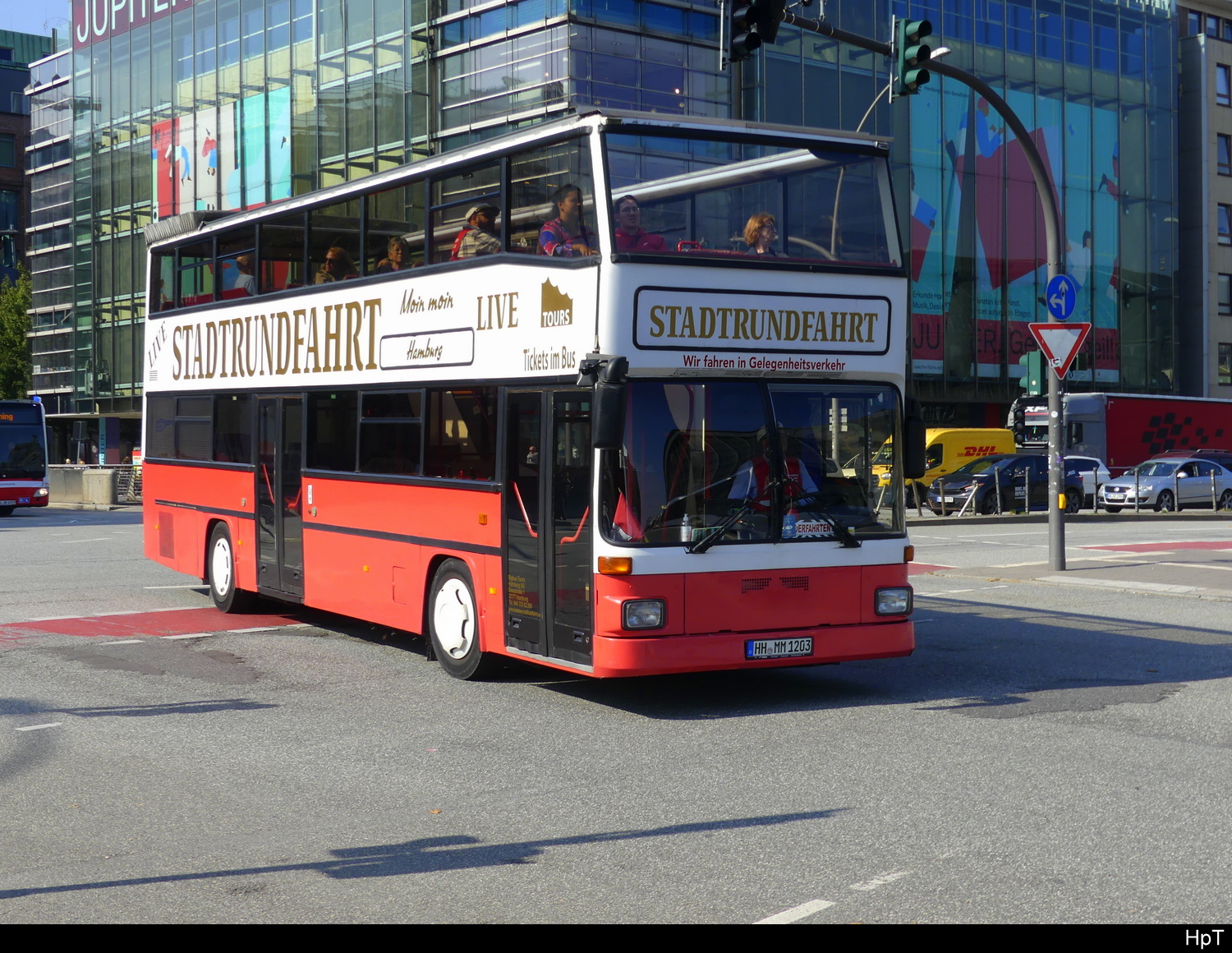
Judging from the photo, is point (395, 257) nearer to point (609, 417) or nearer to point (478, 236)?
point (478, 236)

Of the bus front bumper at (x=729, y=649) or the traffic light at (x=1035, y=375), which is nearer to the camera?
the bus front bumper at (x=729, y=649)

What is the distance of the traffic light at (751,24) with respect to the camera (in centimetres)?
1376

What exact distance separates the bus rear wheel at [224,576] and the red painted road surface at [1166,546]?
1507 centimetres

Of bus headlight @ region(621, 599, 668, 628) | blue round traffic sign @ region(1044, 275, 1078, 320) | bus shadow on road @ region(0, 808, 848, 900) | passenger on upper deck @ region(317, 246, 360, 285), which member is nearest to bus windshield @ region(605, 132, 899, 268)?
bus headlight @ region(621, 599, 668, 628)

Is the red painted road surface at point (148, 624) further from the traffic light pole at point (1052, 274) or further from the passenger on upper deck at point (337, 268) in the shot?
the traffic light pole at point (1052, 274)

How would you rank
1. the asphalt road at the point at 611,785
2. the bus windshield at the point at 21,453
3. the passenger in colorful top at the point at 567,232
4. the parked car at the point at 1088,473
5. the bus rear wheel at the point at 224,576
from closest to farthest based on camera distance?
the asphalt road at the point at 611,785
the passenger in colorful top at the point at 567,232
the bus rear wheel at the point at 224,576
the bus windshield at the point at 21,453
the parked car at the point at 1088,473

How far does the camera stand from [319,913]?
5.21 m

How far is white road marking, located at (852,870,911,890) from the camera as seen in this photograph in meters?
5.48

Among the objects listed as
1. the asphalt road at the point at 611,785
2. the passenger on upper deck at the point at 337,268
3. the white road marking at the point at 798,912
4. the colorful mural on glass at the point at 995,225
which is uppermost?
the colorful mural on glass at the point at 995,225

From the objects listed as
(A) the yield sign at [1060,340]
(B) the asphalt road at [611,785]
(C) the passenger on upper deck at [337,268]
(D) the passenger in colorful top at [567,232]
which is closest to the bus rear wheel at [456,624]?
(B) the asphalt road at [611,785]

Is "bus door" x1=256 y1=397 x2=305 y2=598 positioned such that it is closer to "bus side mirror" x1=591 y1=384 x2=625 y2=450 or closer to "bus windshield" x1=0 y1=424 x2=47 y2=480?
"bus side mirror" x1=591 y1=384 x2=625 y2=450

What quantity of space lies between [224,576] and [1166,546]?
1662 centimetres

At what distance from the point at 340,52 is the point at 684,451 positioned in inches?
1697

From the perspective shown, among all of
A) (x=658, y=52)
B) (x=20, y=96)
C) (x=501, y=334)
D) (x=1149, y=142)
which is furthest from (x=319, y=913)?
(x=20, y=96)
